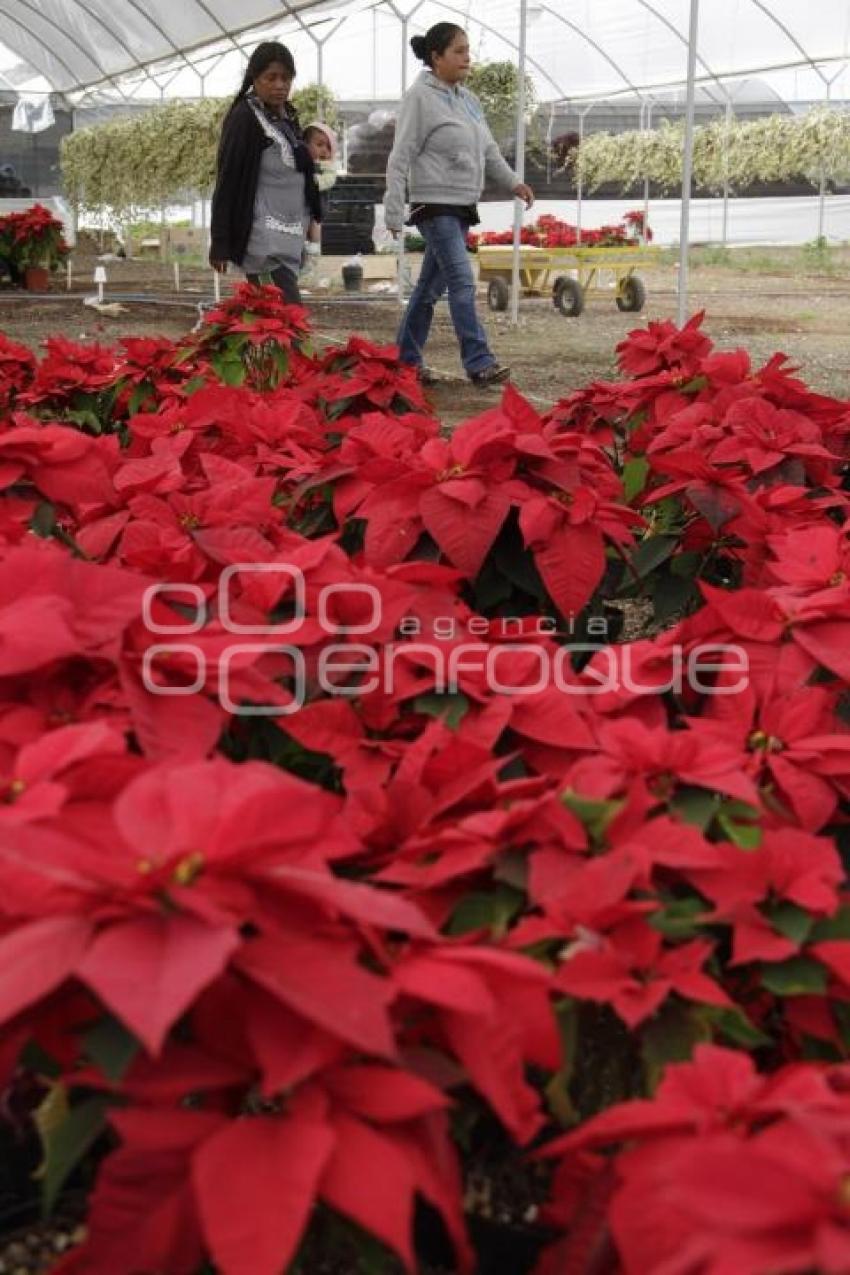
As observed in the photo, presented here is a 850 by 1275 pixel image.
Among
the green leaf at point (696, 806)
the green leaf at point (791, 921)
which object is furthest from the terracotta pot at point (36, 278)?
the green leaf at point (791, 921)

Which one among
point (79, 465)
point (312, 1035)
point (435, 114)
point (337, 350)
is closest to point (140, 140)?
point (435, 114)

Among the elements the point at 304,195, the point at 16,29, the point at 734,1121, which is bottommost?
Answer: the point at 734,1121

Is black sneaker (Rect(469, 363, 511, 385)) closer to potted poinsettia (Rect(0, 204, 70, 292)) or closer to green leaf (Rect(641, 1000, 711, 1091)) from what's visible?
green leaf (Rect(641, 1000, 711, 1091))

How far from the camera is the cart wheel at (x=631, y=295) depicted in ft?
38.9

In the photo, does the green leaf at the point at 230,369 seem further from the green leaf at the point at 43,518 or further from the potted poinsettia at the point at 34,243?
the potted poinsettia at the point at 34,243

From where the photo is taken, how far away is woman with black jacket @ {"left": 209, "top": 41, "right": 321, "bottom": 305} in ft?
17.7

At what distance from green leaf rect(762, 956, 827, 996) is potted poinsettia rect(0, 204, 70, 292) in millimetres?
12910

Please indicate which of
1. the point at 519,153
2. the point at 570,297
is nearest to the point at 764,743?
the point at 519,153

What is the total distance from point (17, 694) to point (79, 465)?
1.93 ft

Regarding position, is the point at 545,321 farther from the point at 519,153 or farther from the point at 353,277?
the point at 353,277

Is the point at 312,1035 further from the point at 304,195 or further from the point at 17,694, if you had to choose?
the point at 304,195

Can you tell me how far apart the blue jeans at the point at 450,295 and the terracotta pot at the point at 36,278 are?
7249 mm

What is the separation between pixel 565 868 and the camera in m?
0.96

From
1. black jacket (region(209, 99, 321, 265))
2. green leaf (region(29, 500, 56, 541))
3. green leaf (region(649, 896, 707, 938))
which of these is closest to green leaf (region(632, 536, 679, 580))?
green leaf (region(29, 500, 56, 541))
